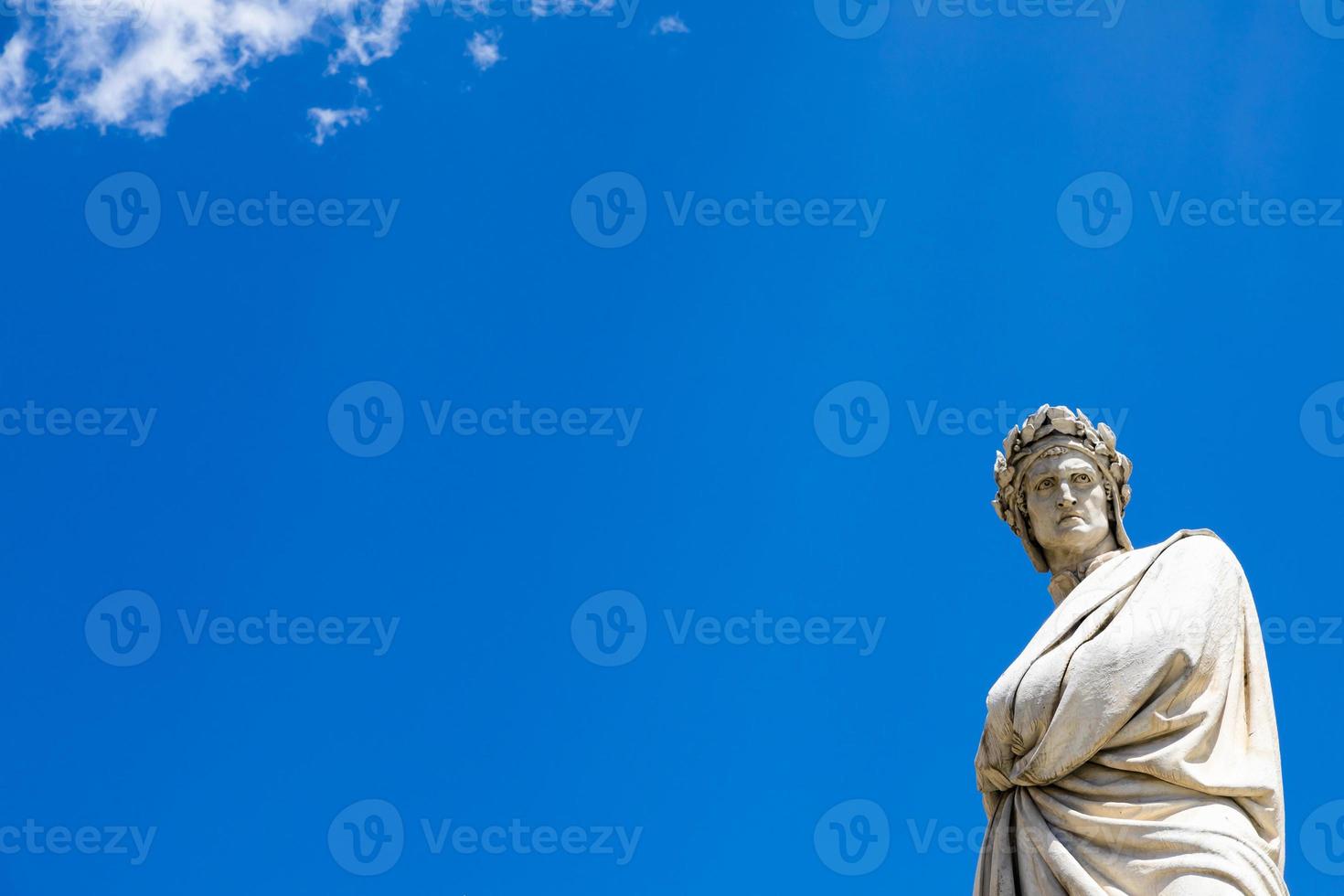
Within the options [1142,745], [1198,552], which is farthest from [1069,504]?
[1142,745]

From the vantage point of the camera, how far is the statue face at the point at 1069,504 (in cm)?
1226

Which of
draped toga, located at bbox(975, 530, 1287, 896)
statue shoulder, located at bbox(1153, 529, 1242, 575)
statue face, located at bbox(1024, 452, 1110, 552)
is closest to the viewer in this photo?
draped toga, located at bbox(975, 530, 1287, 896)

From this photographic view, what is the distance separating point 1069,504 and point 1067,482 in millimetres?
149

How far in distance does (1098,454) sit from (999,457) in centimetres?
69

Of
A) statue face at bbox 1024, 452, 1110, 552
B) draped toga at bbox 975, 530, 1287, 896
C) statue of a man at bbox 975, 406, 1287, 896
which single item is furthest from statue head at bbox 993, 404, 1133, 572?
draped toga at bbox 975, 530, 1287, 896

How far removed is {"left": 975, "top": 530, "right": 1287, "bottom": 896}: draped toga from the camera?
10.3m

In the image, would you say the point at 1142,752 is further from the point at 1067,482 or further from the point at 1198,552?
the point at 1067,482

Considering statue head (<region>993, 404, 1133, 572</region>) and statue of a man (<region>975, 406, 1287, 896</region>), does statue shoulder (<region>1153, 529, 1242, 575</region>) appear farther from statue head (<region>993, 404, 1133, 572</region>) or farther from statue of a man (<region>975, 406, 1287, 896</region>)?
statue head (<region>993, 404, 1133, 572</region>)

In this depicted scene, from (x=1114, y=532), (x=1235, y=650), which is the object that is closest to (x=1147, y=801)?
(x=1235, y=650)

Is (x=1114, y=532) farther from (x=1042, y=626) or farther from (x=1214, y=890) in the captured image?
(x=1214, y=890)

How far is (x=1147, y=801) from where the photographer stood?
10.5 meters

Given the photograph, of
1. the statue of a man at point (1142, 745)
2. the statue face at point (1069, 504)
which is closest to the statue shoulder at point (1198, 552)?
the statue of a man at point (1142, 745)

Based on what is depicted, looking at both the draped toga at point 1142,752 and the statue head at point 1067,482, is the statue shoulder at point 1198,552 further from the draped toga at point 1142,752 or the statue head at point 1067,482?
the statue head at point 1067,482

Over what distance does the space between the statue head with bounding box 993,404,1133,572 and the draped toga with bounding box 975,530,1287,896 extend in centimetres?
91
